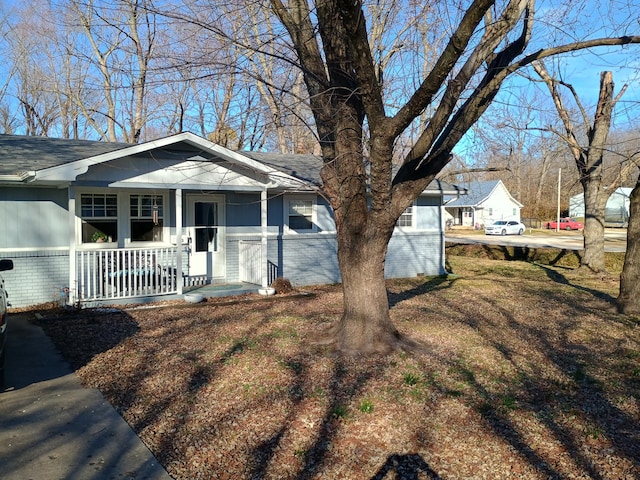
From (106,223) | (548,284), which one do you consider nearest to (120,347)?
(106,223)

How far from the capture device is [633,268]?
10.1m

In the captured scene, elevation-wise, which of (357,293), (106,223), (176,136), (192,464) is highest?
(176,136)

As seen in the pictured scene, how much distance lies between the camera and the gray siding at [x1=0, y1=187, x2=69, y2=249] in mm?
10188

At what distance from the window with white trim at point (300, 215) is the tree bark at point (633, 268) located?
7237 millimetres

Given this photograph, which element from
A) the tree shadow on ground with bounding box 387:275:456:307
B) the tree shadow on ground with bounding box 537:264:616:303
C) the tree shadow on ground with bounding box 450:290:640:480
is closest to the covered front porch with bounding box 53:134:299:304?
the tree shadow on ground with bounding box 387:275:456:307

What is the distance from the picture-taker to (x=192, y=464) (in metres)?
4.14

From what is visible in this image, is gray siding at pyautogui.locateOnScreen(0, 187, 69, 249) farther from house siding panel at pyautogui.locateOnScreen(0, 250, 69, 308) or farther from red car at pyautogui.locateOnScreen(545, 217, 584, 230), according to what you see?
red car at pyautogui.locateOnScreen(545, 217, 584, 230)

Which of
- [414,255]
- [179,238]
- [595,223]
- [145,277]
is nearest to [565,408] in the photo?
[179,238]


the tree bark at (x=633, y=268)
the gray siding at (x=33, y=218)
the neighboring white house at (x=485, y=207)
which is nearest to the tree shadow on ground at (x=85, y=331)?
the gray siding at (x=33, y=218)

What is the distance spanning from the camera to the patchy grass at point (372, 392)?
4.18 meters

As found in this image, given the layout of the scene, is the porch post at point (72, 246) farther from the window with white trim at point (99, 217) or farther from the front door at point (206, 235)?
the front door at point (206, 235)

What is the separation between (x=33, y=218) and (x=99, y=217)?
1.29 m

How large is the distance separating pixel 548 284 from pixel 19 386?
13.3m

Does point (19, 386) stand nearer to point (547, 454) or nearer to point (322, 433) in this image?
point (322, 433)
